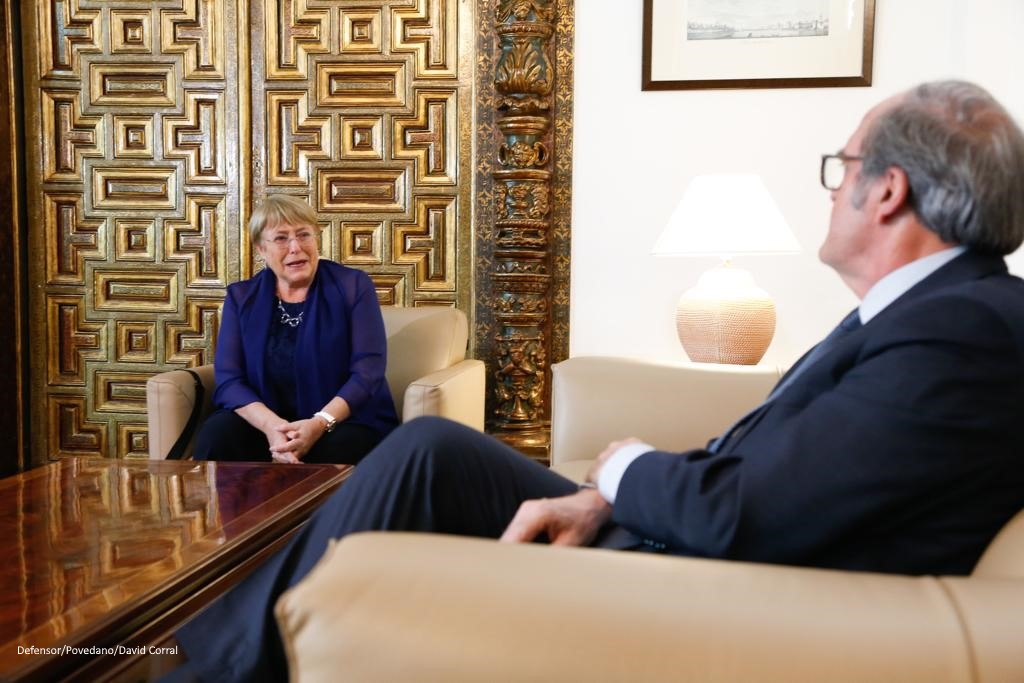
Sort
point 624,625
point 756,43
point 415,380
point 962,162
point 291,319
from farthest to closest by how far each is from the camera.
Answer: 1. point 756,43
2. point 415,380
3. point 291,319
4. point 962,162
5. point 624,625

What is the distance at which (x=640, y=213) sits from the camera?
3.59m

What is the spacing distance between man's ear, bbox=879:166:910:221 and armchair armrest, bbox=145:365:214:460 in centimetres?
226

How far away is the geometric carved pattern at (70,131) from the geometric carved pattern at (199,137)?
32 centimetres

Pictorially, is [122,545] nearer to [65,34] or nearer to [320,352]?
[320,352]

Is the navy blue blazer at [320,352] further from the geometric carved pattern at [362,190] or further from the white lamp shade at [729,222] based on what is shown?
the white lamp shade at [729,222]

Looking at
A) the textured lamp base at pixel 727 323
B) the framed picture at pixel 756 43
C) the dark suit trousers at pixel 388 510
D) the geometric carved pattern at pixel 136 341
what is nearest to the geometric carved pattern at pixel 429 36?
the framed picture at pixel 756 43

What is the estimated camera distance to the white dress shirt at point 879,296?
3.76ft

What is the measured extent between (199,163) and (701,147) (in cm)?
Result: 203

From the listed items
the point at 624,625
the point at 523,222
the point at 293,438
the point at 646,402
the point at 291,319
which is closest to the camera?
the point at 624,625

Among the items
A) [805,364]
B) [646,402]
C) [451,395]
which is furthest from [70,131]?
[805,364]

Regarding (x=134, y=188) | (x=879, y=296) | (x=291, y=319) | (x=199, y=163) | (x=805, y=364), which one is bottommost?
(x=291, y=319)

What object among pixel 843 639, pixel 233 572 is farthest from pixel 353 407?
pixel 843 639

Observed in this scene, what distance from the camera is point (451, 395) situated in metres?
2.83

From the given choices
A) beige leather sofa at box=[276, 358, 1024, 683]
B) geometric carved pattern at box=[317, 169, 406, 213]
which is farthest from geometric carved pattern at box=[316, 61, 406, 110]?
beige leather sofa at box=[276, 358, 1024, 683]
